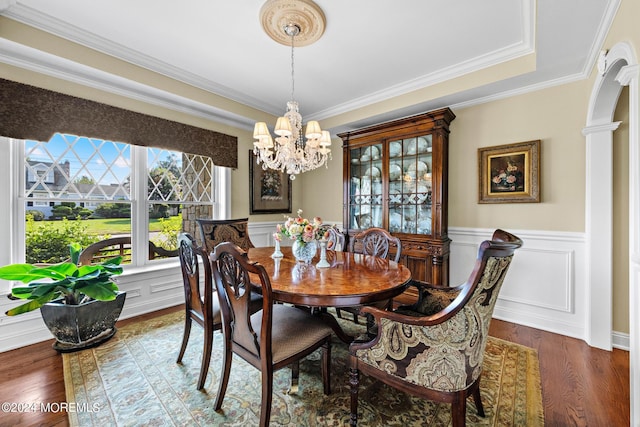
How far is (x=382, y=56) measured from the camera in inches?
100

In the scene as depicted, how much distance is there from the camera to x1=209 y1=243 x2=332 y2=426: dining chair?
1357 mm

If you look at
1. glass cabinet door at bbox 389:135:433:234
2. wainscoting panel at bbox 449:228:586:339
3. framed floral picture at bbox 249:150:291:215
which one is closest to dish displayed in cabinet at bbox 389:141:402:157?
glass cabinet door at bbox 389:135:433:234

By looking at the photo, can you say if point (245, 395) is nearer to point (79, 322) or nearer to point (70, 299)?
point (79, 322)

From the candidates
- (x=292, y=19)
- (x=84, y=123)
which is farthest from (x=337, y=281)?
(x=84, y=123)

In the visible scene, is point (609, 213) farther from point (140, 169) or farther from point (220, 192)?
point (140, 169)

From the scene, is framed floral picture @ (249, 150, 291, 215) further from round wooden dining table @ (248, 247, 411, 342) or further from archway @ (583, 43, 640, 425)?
archway @ (583, 43, 640, 425)

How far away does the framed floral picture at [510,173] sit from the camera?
8.69 ft

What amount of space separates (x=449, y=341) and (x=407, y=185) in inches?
90.0

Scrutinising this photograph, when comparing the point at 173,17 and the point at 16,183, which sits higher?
the point at 173,17

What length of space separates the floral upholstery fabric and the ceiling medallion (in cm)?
203

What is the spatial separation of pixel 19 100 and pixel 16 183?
27.7 inches

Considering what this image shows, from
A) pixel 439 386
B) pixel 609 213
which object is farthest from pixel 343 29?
pixel 609 213

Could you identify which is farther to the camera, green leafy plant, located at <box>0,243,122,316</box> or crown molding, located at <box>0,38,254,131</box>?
crown molding, located at <box>0,38,254,131</box>

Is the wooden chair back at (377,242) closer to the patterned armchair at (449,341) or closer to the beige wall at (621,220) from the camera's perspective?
the patterned armchair at (449,341)
